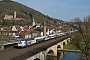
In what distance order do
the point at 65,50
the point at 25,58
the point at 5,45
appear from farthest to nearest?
the point at 65,50 → the point at 5,45 → the point at 25,58

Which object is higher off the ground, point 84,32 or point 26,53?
point 84,32

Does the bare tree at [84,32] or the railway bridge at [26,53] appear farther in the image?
the bare tree at [84,32]

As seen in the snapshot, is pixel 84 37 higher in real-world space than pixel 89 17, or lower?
lower

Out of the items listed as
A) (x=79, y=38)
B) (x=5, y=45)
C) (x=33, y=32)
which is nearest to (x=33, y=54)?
(x=79, y=38)

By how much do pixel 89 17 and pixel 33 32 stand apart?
2735 inches

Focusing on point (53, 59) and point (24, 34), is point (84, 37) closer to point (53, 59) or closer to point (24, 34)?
point (53, 59)

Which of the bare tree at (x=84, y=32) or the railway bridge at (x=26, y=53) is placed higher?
the bare tree at (x=84, y=32)

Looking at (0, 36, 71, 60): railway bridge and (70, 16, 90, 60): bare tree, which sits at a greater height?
(70, 16, 90, 60): bare tree

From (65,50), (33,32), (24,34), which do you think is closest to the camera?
(65,50)

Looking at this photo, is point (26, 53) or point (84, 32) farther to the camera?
point (26, 53)

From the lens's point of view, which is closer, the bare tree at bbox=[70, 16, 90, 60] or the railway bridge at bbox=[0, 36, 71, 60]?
the railway bridge at bbox=[0, 36, 71, 60]

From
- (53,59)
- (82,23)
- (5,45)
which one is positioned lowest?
(53,59)

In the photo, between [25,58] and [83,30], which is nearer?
[25,58]

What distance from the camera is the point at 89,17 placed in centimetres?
2759
